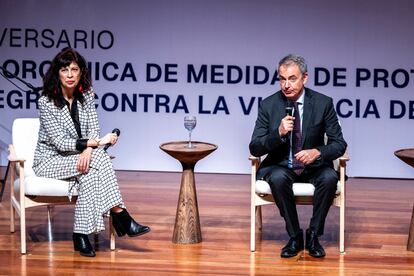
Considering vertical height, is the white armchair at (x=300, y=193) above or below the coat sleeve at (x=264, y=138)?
below

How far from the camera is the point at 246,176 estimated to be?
937 centimetres

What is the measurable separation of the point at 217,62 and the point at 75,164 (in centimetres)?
340

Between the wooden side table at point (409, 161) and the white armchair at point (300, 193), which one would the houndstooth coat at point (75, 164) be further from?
the wooden side table at point (409, 161)

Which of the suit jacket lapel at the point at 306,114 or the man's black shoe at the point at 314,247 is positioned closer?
the man's black shoe at the point at 314,247

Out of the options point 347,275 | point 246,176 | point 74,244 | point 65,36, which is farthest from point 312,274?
point 65,36

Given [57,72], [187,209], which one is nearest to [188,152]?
[187,209]

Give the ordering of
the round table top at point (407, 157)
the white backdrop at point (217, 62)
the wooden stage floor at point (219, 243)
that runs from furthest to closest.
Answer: the white backdrop at point (217, 62) → the round table top at point (407, 157) → the wooden stage floor at point (219, 243)

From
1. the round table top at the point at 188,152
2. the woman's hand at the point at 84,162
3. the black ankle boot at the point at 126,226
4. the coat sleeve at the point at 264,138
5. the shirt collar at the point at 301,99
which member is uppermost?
the shirt collar at the point at 301,99

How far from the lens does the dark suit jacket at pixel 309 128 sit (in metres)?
6.25

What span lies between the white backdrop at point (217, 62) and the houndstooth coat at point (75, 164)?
9.81ft

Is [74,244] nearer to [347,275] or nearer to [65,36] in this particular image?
[347,275]

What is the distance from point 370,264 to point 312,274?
Result: 0.47 metres

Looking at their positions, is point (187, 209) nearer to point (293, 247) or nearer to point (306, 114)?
point (293, 247)

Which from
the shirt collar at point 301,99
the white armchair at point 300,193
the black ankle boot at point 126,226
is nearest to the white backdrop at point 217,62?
the shirt collar at point 301,99
